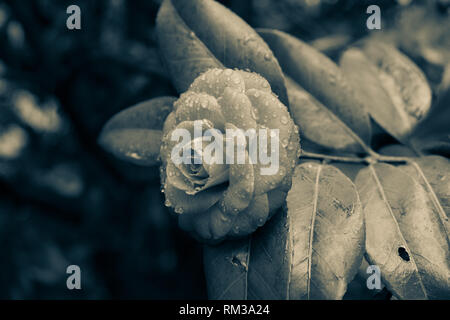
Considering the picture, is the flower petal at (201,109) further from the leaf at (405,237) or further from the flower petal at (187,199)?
the leaf at (405,237)

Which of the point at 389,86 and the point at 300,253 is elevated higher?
the point at 389,86

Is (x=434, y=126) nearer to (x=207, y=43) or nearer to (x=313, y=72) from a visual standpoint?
(x=313, y=72)

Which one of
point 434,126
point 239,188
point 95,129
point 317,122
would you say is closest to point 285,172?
point 239,188

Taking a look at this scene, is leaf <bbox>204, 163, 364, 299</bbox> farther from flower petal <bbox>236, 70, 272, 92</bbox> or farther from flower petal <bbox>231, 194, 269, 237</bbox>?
flower petal <bbox>236, 70, 272, 92</bbox>

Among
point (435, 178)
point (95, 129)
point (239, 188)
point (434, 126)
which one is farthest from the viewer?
point (95, 129)

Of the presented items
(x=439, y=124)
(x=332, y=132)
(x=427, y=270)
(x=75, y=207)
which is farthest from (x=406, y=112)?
(x=75, y=207)

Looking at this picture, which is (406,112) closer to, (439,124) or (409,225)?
(439,124)

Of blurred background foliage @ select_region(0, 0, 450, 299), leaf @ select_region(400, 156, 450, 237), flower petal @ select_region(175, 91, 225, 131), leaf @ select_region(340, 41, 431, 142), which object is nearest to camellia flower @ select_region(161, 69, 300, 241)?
flower petal @ select_region(175, 91, 225, 131)
